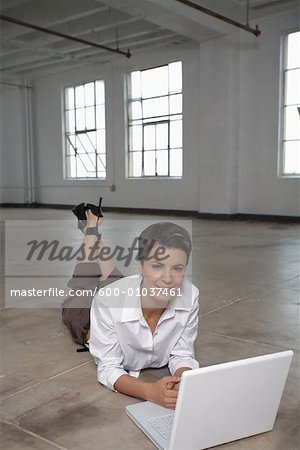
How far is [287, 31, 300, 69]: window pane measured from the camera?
7887mm

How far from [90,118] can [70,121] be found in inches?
30.8

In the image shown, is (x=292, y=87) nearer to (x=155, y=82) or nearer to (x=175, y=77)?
(x=175, y=77)

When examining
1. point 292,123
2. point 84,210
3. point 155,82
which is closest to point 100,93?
point 155,82

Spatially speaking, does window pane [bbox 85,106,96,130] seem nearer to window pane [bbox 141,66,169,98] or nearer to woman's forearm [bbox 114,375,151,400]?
window pane [bbox 141,66,169,98]

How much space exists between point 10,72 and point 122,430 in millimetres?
12321

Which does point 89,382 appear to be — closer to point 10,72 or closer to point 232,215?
point 232,215

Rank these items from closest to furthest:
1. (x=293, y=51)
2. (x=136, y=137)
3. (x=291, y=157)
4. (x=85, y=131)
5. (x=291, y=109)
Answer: (x=293, y=51) < (x=291, y=109) < (x=291, y=157) < (x=136, y=137) < (x=85, y=131)

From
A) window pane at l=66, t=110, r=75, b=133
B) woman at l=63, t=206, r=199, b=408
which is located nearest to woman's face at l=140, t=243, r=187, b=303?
woman at l=63, t=206, r=199, b=408

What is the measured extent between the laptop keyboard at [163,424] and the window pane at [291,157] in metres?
7.36

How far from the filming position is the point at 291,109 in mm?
8078

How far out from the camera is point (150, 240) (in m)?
1.59

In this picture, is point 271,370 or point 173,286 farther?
point 173,286

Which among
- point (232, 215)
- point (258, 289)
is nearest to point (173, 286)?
point (258, 289)

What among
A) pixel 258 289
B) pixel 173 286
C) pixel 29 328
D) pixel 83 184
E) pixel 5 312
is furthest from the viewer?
pixel 83 184
